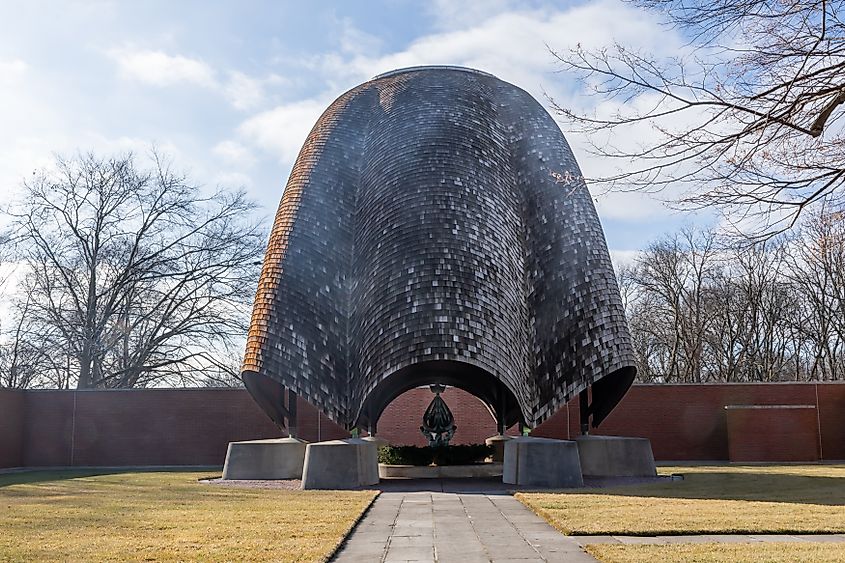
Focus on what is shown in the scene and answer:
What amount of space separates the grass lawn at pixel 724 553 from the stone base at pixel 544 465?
7702mm

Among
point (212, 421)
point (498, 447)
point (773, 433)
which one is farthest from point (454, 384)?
point (773, 433)

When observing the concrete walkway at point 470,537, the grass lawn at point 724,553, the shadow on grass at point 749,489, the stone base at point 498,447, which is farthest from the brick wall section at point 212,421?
the grass lawn at point 724,553

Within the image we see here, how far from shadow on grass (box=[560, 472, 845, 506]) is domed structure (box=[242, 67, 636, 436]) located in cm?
294

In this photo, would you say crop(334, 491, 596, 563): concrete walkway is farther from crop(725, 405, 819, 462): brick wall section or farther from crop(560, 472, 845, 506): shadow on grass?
crop(725, 405, 819, 462): brick wall section

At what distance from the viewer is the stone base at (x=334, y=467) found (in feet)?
49.2

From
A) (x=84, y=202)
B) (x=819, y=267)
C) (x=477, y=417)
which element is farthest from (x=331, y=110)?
(x=819, y=267)

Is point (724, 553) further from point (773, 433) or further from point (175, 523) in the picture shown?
point (773, 433)

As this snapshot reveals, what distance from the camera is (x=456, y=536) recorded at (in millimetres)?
8430

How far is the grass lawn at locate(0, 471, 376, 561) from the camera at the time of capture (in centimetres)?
731

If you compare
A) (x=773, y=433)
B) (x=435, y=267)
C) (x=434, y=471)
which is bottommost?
(x=434, y=471)

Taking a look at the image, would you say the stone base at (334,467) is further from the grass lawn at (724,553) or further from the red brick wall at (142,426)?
the red brick wall at (142,426)

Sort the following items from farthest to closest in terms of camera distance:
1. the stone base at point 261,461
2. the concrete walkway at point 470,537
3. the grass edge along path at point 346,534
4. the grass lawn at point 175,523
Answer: the stone base at point 261,461
the grass lawn at point 175,523
the concrete walkway at point 470,537
the grass edge along path at point 346,534

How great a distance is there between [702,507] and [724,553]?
13.2 feet

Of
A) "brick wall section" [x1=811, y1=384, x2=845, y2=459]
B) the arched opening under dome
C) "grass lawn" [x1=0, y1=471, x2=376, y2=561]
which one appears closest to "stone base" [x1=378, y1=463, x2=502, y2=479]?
the arched opening under dome
